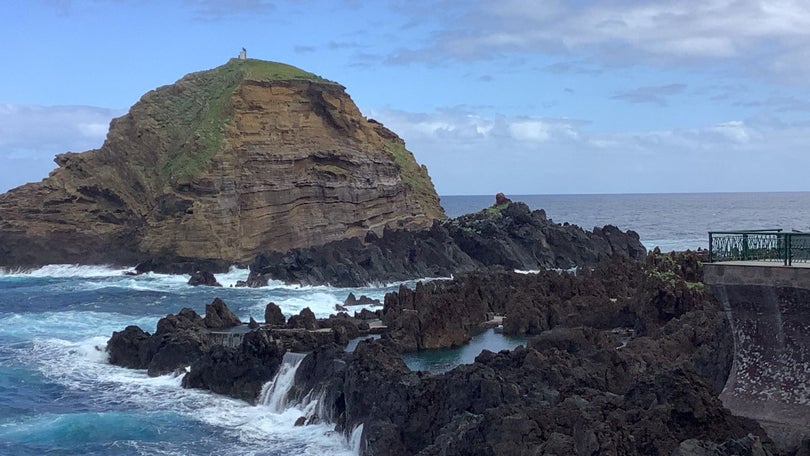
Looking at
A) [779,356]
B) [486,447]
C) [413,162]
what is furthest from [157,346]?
[413,162]

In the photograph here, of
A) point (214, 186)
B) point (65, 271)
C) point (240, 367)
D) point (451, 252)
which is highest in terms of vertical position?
point (214, 186)

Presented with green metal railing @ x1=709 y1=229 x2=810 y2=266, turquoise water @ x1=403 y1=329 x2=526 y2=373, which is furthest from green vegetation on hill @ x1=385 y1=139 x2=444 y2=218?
green metal railing @ x1=709 y1=229 x2=810 y2=266

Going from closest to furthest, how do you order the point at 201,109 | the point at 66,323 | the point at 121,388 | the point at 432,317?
the point at 121,388
the point at 432,317
the point at 66,323
the point at 201,109

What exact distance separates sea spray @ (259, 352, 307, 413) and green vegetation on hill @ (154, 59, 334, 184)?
4158cm

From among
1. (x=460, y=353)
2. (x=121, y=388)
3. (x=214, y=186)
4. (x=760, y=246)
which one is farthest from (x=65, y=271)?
(x=760, y=246)

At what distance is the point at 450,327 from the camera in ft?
130

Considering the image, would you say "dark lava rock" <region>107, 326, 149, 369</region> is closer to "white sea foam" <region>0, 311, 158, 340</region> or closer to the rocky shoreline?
the rocky shoreline

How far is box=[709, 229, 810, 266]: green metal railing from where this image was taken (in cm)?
1437

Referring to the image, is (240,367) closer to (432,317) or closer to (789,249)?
(432,317)

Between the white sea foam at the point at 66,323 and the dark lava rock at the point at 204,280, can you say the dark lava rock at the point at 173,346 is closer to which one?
the white sea foam at the point at 66,323

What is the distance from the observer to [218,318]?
4206 cm

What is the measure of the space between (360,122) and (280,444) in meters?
59.7

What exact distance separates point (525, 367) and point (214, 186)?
164 feet

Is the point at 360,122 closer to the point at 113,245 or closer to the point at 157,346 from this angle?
the point at 113,245
